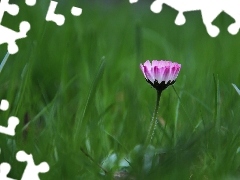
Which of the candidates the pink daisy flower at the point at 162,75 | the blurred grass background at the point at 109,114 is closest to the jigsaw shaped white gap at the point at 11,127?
the blurred grass background at the point at 109,114

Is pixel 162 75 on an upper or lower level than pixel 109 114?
upper

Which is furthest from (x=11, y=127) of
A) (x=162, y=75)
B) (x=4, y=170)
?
(x=162, y=75)

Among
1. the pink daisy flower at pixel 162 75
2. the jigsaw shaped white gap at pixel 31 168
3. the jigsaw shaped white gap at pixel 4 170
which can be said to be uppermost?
the pink daisy flower at pixel 162 75

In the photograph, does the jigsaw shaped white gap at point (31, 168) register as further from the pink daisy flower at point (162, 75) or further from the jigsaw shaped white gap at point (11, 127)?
the pink daisy flower at point (162, 75)

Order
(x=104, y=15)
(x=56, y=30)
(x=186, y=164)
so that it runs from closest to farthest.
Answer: (x=186, y=164), (x=56, y=30), (x=104, y=15)

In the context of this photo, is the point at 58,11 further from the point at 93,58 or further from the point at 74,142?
the point at 74,142

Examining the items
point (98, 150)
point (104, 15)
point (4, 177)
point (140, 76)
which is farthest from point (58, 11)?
point (4, 177)

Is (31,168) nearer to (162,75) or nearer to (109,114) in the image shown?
(162,75)
